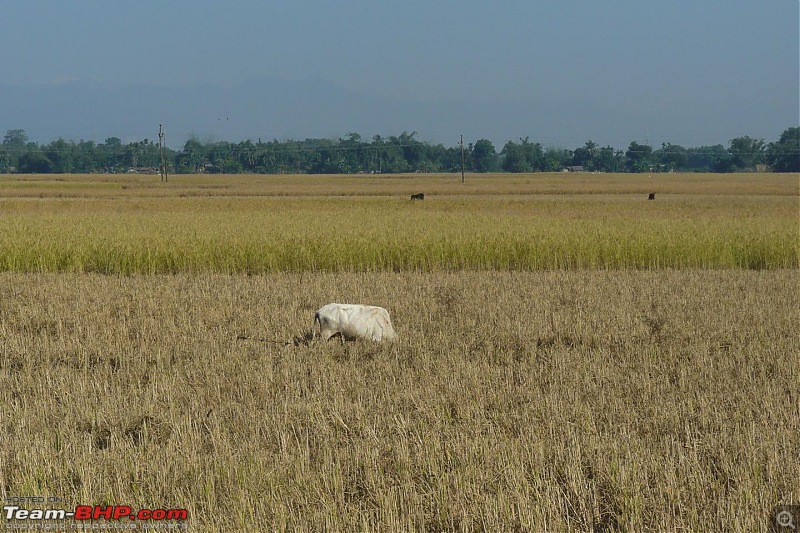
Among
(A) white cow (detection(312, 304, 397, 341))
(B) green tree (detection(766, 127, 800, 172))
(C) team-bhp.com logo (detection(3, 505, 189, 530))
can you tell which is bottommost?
(C) team-bhp.com logo (detection(3, 505, 189, 530))

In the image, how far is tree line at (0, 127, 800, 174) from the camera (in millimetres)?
142625

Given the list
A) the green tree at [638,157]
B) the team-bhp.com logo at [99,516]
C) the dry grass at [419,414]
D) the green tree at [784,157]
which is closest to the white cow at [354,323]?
the dry grass at [419,414]

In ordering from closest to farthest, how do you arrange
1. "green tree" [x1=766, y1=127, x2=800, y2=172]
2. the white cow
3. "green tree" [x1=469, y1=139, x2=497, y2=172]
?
the white cow < "green tree" [x1=766, y1=127, x2=800, y2=172] < "green tree" [x1=469, y1=139, x2=497, y2=172]

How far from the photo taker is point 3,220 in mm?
24484

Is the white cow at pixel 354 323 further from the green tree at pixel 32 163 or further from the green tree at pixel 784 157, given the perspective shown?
the green tree at pixel 32 163

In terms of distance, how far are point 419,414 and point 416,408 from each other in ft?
0.48

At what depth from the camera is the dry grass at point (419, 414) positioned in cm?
455

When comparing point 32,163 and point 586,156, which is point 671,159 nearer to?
point 586,156

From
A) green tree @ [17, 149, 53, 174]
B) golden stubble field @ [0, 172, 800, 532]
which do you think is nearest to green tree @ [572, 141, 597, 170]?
green tree @ [17, 149, 53, 174]

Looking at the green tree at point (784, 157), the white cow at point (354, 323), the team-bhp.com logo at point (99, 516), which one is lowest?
the team-bhp.com logo at point (99, 516)

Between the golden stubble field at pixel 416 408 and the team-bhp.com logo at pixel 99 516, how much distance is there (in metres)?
0.08

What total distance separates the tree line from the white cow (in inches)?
5228

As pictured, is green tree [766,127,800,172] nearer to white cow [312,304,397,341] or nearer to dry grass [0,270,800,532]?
dry grass [0,270,800,532]

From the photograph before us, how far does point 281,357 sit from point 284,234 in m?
10.9
